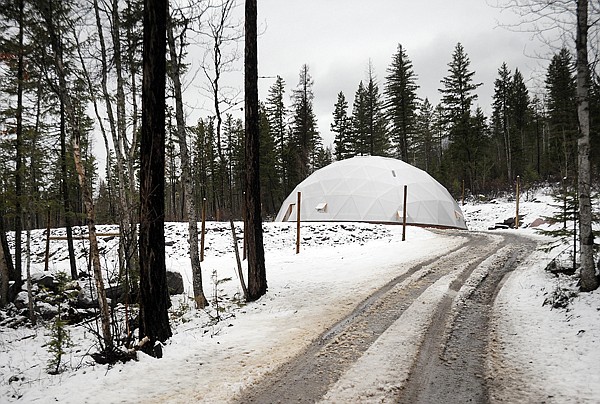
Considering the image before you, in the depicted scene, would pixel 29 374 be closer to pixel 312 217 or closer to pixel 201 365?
pixel 201 365

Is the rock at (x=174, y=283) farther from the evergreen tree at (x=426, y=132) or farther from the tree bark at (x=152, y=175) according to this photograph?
the evergreen tree at (x=426, y=132)

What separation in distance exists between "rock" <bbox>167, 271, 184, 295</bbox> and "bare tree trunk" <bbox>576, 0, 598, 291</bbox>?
893 centimetres

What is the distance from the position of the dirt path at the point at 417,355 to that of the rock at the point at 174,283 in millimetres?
5669

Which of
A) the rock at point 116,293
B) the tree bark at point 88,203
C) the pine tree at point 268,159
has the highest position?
the pine tree at point 268,159

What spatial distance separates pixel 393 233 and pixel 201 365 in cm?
1307

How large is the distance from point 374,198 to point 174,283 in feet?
45.8

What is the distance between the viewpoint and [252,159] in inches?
279

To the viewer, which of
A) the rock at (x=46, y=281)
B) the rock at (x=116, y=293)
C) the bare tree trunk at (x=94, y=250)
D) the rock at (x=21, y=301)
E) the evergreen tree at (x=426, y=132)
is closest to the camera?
the rock at (x=116, y=293)

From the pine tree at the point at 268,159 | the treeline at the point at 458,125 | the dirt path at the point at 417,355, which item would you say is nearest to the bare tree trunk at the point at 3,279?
the dirt path at the point at 417,355

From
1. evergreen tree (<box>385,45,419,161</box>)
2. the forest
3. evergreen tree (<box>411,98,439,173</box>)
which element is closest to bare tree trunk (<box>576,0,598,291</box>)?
the forest

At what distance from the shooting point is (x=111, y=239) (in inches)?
685

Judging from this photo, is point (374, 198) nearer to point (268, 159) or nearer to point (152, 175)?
point (268, 159)

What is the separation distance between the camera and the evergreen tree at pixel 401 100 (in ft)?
108

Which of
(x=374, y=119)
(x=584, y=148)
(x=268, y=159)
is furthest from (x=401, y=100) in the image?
(x=584, y=148)
